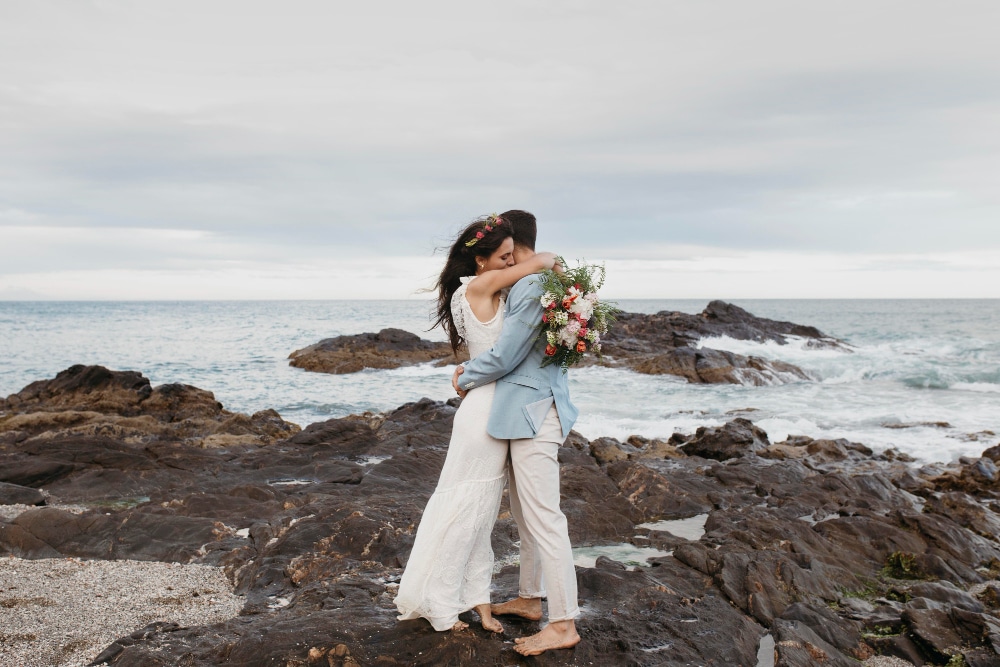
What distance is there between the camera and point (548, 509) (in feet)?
13.6

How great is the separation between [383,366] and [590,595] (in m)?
26.7

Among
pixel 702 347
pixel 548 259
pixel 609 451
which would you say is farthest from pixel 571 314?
pixel 702 347

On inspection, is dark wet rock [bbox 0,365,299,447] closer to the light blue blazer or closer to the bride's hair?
the bride's hair

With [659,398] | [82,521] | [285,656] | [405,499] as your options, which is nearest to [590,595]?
[285,656]

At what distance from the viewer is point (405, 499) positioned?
7.84 metres

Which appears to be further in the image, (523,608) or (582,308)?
(523,608)

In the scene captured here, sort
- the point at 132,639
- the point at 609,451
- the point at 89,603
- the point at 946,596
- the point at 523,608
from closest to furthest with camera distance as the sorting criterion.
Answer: the point at 132,639 → the point at 523,608 → the point at 89,603 → the point at 946,596 → the point at 609,451

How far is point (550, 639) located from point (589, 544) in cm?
333

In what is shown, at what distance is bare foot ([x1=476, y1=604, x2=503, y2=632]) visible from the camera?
167 inches

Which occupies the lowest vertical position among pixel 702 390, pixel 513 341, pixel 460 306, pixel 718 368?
pixel 702 390

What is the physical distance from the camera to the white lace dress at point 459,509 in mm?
4176

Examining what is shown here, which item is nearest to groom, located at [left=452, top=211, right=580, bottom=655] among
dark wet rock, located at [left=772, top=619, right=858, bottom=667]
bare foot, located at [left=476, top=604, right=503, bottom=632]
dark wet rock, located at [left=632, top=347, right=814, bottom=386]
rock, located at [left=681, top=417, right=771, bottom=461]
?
bare foot, located at [left=476, top=604, right=503, bottom=632]

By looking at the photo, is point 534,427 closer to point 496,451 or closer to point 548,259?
point 496,451

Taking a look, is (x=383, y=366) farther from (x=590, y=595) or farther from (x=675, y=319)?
(x=590, y=595)
